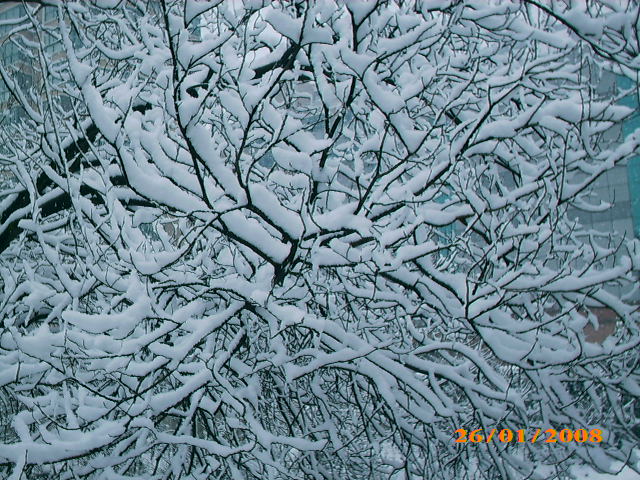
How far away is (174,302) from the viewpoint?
139 inches

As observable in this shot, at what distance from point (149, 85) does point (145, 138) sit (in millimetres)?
2078

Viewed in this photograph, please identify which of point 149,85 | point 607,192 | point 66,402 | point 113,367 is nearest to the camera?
point 113,367

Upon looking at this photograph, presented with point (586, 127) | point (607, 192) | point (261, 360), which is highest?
point (607, 192)

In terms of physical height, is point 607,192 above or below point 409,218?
above

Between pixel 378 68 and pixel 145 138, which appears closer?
pixel 145 138

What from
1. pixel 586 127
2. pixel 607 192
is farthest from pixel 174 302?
pixel 607 192

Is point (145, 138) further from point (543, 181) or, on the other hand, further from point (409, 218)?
point (543, 181)

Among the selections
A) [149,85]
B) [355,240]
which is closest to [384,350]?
[355,240]

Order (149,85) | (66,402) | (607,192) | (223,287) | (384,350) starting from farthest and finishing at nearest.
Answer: (607,192)
(149,85)
(384,350)
(66,402)
(223,287)

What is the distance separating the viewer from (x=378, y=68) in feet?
11.4

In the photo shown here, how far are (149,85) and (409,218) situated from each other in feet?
7.92
